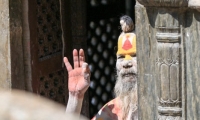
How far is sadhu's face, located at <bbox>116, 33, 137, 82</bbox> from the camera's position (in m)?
3.78

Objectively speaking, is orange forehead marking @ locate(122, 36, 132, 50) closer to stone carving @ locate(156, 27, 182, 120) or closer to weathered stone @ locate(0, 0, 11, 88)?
stone carving @ locate(156, 27, 182, 120)

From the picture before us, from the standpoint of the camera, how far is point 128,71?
390 centimetres

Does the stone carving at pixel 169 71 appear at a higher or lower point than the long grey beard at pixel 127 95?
higher

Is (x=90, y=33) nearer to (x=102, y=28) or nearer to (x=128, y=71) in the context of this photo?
(x=102, y=28)

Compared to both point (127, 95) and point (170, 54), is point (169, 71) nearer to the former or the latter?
A: point (170, 54)

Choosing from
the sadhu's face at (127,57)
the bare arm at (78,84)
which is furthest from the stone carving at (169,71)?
the sadhu's face at (127,57)

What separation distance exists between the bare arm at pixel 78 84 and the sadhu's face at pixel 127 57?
0.25 m

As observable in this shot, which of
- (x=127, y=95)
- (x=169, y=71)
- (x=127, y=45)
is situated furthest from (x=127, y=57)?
(x=169, y=71)

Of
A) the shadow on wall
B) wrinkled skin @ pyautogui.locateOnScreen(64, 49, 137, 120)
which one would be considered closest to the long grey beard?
wrinkled skin @ pyautogui.locateOnScreen(64, 49, 137, 120)

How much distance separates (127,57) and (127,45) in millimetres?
82

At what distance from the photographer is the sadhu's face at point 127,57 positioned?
3782 mm

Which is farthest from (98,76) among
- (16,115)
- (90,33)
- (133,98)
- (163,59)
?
(16,115)

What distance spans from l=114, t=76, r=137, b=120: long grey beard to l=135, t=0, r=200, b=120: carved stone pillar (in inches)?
34.0

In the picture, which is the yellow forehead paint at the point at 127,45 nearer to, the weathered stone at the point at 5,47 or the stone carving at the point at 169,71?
the stone carving at the point at 169,71
